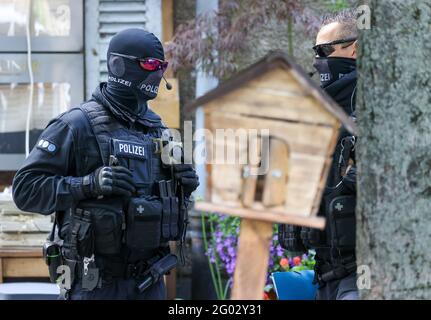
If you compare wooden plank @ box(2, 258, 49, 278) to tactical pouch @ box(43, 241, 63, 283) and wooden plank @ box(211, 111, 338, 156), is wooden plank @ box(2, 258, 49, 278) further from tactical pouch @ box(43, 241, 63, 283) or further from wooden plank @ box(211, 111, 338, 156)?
wooden plank @ box(211, 111, 338, 156)

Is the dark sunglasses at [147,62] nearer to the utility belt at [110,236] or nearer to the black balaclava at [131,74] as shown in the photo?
the black balaclava at [131,74]

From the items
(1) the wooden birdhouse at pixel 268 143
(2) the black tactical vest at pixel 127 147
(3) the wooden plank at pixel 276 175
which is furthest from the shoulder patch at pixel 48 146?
(3) the wooden plank at pixel 276 175

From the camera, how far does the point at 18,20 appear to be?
605 centimetres

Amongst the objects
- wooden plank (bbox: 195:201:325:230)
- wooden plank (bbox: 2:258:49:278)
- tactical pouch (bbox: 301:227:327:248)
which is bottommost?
wooden plank (bbox: 2:258:49:278)

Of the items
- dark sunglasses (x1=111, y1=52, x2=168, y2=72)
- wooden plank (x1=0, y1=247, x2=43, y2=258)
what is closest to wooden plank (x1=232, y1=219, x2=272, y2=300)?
dark sunglasses (x1=111, y1=52, x2=168, y2=72)

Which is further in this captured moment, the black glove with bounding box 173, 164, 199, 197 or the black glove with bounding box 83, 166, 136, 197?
the black glove with bounding box 173, 164, 199, 197

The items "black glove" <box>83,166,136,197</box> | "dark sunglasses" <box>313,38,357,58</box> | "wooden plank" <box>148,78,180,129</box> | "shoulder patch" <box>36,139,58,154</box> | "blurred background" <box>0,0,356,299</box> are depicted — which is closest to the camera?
"black glove" <box>83,166,136,197</box>

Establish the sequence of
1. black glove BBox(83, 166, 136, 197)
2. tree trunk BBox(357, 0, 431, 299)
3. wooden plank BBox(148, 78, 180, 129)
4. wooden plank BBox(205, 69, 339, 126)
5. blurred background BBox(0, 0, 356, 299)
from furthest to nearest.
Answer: blurred background BBox(0, 0, 356, 299)
wooden plank BBox(148, 78, 180, 129)
black glove BBox(83, 166, 136, 197)
tree trunk BBox(357, 0, 431, 299)
wooden plank BBox(205, 69, 339, 126)

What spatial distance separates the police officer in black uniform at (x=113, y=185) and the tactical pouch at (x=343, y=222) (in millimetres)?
645

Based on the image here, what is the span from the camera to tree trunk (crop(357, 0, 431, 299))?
225cm

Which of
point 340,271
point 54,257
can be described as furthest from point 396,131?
point 54,257

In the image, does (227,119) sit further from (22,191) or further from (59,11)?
(59,11)

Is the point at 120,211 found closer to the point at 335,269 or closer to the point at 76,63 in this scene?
the point at 335,269

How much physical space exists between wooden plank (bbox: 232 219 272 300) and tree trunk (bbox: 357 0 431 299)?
330 mm
